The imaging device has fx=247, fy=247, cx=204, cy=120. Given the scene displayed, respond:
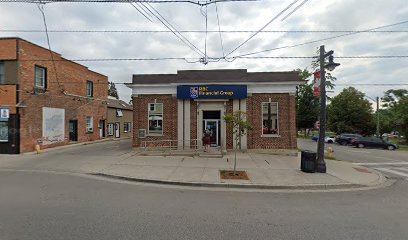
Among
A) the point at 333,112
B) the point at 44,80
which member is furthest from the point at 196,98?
the point at 333,112

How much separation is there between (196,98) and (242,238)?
43.1 ft

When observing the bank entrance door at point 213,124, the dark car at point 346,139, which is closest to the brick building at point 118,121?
the bank entrance door at point 213,124

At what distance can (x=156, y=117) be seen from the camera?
17.7 m

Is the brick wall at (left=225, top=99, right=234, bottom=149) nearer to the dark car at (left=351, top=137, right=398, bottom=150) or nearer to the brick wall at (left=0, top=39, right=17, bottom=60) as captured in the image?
the brick wall at (left=0, top=39, right=17, bottom=60)

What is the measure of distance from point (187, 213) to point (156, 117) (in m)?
12.6

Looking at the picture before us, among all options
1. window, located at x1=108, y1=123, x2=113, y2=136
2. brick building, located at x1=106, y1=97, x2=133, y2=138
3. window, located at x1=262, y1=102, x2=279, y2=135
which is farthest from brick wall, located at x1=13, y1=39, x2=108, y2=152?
window, located at x1=262, y1=102, x2=279, y2=135

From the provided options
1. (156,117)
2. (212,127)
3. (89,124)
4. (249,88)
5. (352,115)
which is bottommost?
(212,127)

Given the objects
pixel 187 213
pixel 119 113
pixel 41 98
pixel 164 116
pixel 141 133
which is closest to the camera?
pixel 187 213

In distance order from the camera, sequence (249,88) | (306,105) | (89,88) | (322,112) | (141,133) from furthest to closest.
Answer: (306,105)
(89,88)
(141,133)
(249,88)
(322,112)

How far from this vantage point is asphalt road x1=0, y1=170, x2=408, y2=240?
4.56 meters

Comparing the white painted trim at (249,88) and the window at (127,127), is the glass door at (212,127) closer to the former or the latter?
the white painted trim at (249,88)

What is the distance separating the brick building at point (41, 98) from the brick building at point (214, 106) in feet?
22.3

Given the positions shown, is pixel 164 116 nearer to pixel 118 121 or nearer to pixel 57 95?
pixel 57 95

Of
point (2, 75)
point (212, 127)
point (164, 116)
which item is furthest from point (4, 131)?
point (212, 127)
